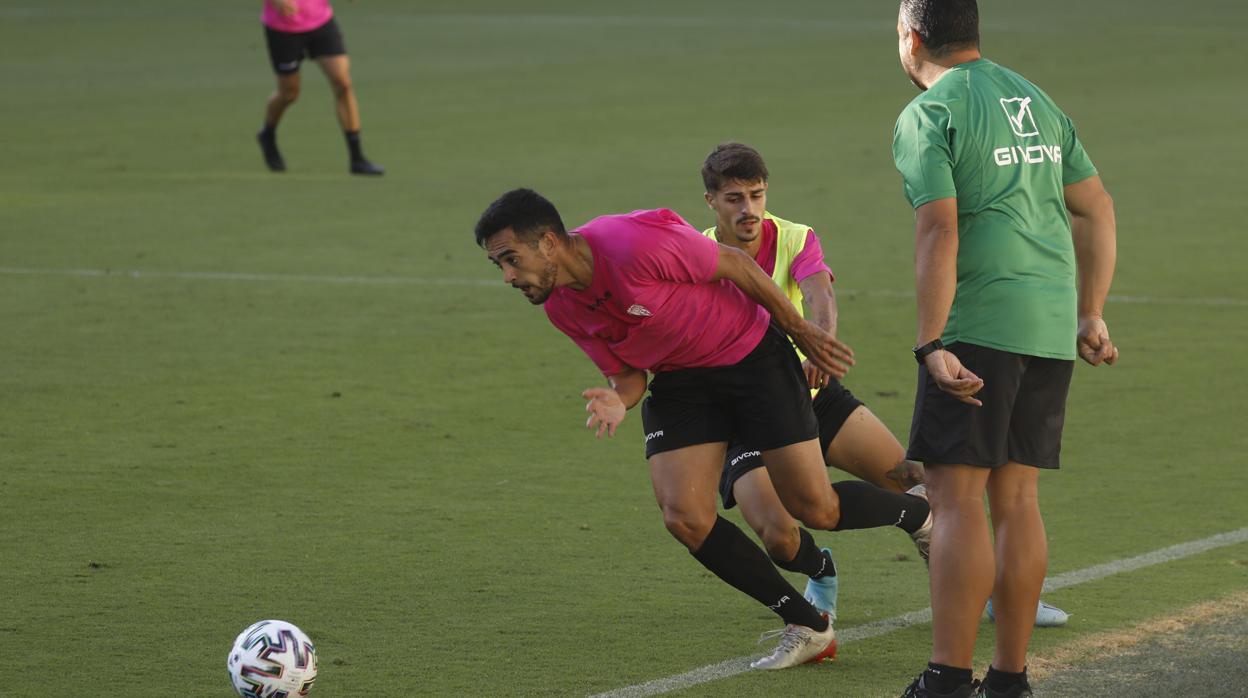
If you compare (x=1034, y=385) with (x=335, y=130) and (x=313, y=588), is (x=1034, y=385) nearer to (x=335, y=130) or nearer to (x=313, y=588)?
(x=313, y=588)

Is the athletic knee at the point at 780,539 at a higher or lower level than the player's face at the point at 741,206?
lower

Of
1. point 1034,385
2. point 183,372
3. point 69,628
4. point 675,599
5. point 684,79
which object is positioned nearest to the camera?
point 1034,385

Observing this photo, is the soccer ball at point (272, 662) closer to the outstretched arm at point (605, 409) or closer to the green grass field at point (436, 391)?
the green grass field at point (436, 391)

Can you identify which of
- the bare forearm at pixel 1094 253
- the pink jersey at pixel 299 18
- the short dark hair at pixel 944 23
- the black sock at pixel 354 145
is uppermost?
the short dark hair at pixel 944 23

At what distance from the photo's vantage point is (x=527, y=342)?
1124cm

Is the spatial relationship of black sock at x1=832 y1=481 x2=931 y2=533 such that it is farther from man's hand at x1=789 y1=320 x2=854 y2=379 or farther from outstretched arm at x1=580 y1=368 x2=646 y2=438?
outstretched arm at x1=580 y1=368 x2=646 y2=438

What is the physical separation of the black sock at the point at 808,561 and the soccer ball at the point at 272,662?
1596mm

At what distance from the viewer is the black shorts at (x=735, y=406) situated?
622cm

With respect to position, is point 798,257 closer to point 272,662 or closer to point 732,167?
point 732,167

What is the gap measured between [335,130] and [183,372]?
10.8m

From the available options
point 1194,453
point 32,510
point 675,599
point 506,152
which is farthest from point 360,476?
point 506,152

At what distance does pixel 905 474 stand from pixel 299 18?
11.9m

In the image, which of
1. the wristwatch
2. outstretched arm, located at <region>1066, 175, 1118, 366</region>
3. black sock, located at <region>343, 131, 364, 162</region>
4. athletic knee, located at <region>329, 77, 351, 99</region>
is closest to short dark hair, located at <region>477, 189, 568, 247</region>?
the wristwatch

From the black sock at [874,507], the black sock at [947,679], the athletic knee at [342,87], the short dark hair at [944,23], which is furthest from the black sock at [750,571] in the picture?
the athletic knee at [342,87]
